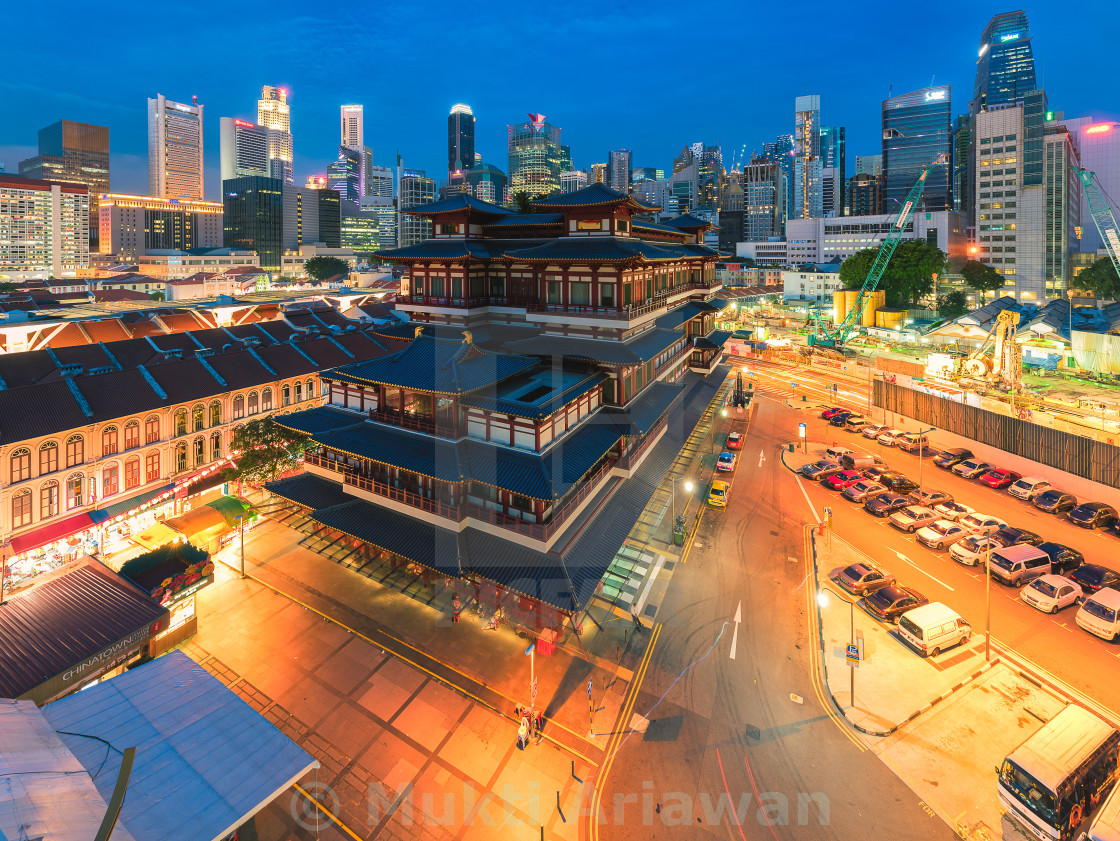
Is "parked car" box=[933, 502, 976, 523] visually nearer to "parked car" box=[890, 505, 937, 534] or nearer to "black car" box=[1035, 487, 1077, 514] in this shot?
"parked car" box=[890, 505, 937, 534]

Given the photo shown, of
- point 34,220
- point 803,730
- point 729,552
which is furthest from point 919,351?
point 34,220

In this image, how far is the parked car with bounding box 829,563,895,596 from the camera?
2875 centimetres

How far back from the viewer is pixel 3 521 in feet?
102

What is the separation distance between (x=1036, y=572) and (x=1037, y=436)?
1611cm

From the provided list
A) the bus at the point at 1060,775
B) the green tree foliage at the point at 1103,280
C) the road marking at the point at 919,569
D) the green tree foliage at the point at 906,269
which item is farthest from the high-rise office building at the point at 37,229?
the green tree foliage at the point at 1103,280

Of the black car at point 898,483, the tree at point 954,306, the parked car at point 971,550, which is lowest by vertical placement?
the parked car at point 971,550

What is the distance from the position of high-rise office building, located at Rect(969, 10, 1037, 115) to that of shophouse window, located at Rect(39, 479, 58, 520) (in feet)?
844

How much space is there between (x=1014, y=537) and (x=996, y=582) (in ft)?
17.7

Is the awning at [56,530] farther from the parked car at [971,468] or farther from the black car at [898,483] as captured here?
the parked car at [971,468]

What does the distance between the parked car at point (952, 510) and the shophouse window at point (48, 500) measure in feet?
199

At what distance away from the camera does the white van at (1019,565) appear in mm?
A: 29406

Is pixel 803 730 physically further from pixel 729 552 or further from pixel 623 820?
pixel 729 552

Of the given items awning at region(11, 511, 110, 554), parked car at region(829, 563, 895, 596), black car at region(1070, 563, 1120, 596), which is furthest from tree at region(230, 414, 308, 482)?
black car at region(1070, 563, 1120, 596)

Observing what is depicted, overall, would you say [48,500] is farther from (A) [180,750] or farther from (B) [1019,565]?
(B) [1019,565]
